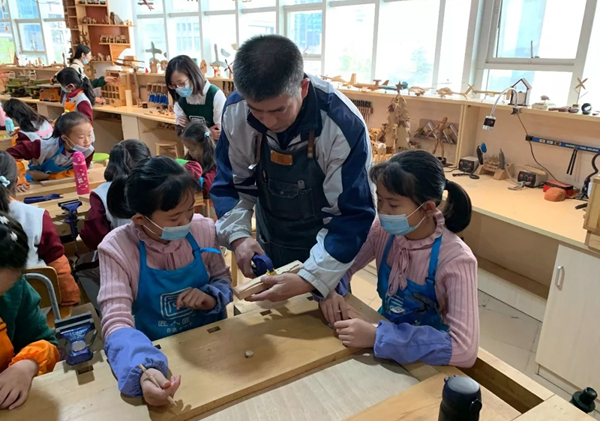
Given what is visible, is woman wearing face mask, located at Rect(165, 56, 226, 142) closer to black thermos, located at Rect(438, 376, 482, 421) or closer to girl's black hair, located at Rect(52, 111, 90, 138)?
girl's black hair, located at Rect(52, 111, 90, 138)

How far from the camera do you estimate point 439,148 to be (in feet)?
11.0

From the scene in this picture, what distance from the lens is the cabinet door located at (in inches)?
77.3

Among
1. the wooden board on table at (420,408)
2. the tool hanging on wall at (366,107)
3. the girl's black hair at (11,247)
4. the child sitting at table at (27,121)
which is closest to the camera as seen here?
the wooden board on table at (420,408)

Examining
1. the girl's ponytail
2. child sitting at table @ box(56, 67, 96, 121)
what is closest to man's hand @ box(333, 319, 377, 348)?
the girl's ponytail

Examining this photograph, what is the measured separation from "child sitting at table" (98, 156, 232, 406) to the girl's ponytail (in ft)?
2.24

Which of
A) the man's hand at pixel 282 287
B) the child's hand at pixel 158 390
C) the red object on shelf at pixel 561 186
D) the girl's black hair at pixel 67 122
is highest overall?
the girl's black hair at pixel 67 122

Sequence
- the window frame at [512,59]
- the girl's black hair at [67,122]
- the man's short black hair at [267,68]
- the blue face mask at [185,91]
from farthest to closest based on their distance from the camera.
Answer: the blue face mask at [185,91], the girl's black hair at [67,122], the window frame at [512,59], the man's short black hair at [267,68]

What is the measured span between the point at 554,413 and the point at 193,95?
3250mm

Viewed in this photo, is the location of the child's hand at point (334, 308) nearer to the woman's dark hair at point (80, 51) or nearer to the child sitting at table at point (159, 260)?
the child sitting at table at point (159, 260)

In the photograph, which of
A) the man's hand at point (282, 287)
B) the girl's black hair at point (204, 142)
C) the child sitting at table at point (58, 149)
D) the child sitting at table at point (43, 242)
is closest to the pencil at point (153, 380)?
the man's hand at point (282, 287)

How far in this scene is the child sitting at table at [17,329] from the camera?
2.88ft

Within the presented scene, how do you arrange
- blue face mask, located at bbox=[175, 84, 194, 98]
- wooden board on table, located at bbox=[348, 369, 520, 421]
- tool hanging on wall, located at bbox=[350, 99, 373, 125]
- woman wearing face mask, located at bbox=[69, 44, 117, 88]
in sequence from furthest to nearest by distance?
1. woman wearing face mask, located at bbox=[69, 44, 117, 88]
2. tool hanging on wall, located at bbox=[350, 99, 373, 125]
3. blue face mask, located at bbox=[175, 84, 194, 98]
4. wooden board on table, located at bbox=[348, 369, 520, 421]

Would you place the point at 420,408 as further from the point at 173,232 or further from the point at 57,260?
the point at 57,260

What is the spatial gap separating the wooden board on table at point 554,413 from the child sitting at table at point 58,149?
9.63 feet
